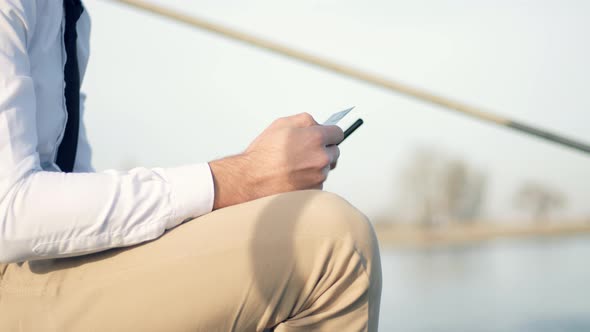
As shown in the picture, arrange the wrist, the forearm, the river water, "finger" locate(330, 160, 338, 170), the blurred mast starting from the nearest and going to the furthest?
the forearm < the wrist < "finger" locate(330, 160, 338, 170) < the blurred mast < the river water

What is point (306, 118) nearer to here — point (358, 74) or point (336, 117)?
point (336, 117)

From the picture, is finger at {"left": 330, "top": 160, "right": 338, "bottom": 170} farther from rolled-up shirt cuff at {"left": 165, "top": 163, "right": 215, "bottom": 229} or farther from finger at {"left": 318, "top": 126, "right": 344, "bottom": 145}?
rolled-up shirt cuff at {"left": 165, "top": 163, "right": 215, "bottom": 229}

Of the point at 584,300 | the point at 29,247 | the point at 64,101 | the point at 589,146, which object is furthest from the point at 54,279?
the point at 584,300

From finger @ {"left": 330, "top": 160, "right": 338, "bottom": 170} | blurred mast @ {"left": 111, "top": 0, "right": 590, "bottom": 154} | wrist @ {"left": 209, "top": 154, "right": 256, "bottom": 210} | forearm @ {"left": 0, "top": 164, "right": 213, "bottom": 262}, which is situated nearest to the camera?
forearm @ {"left": 0, "top": 164, "right": 213, "bottom": 262}

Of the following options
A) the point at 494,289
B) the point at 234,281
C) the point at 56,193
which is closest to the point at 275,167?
the point at 234,281

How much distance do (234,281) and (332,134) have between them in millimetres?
276

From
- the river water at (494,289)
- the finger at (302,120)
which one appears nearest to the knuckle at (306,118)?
the finger at (302,120)

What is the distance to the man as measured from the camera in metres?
→ 0.90

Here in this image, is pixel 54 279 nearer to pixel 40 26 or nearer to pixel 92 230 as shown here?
pixel 92 230

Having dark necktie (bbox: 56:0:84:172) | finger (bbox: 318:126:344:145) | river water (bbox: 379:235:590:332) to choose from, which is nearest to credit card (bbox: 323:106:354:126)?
finger (bbox: 318:126:344:145)

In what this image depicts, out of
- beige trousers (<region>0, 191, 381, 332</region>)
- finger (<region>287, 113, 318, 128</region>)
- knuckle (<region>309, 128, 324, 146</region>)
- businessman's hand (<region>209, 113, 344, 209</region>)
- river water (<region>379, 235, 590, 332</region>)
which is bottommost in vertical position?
river water (<region>379, 235, 590, 332</region>)

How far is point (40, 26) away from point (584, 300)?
6.71 metres

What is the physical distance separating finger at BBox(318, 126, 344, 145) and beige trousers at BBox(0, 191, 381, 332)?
130 mm

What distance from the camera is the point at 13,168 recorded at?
89 cm
